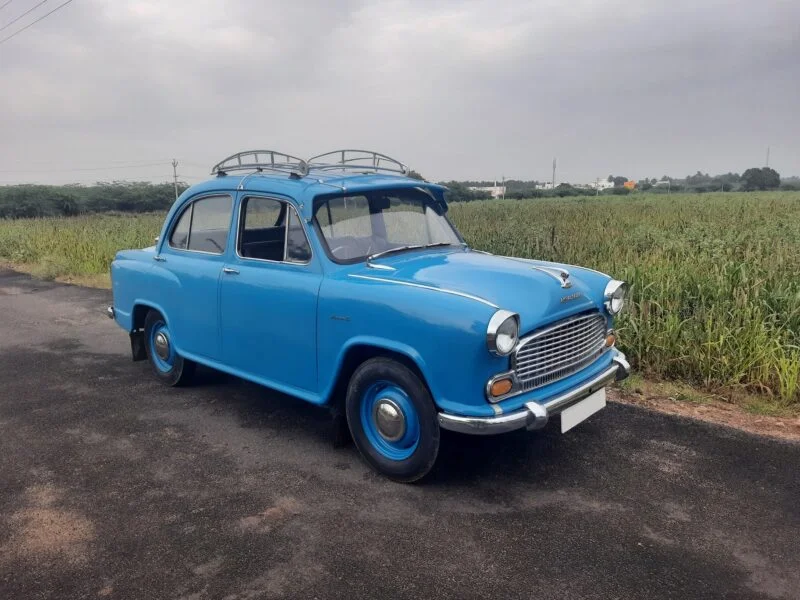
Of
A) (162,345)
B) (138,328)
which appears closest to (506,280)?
(162,345)

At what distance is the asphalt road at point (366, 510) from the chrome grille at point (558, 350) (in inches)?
25.6

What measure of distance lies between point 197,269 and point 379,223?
5.05 feet

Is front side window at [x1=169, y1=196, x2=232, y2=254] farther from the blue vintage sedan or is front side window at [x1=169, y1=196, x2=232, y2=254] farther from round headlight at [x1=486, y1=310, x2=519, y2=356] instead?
round headlight at [x1=486, y1=310, x2=519, y2=356]

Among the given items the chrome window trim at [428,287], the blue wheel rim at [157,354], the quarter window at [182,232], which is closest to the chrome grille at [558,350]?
the chrome window trim at [428,287]

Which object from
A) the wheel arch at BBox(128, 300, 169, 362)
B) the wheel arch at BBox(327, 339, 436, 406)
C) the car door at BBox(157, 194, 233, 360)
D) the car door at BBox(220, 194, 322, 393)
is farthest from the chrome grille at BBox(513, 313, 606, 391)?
the wheel arch at BBox(128, 300, 169, 362)

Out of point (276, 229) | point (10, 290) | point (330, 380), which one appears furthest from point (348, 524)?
point (10, 290)

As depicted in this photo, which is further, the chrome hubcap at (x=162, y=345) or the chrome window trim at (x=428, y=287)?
the chrome hubcap at (x=162, y=345)

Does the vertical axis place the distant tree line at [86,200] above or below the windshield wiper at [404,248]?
above

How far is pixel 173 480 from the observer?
3.85 meters

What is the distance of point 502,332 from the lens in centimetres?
326

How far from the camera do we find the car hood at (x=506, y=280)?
3.52m

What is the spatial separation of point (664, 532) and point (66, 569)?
9.79ft

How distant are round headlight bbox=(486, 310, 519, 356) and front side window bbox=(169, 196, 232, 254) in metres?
2.45

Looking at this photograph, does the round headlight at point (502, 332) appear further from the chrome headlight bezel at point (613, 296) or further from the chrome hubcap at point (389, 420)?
the chrome headlight bezel at point (613, 296)
